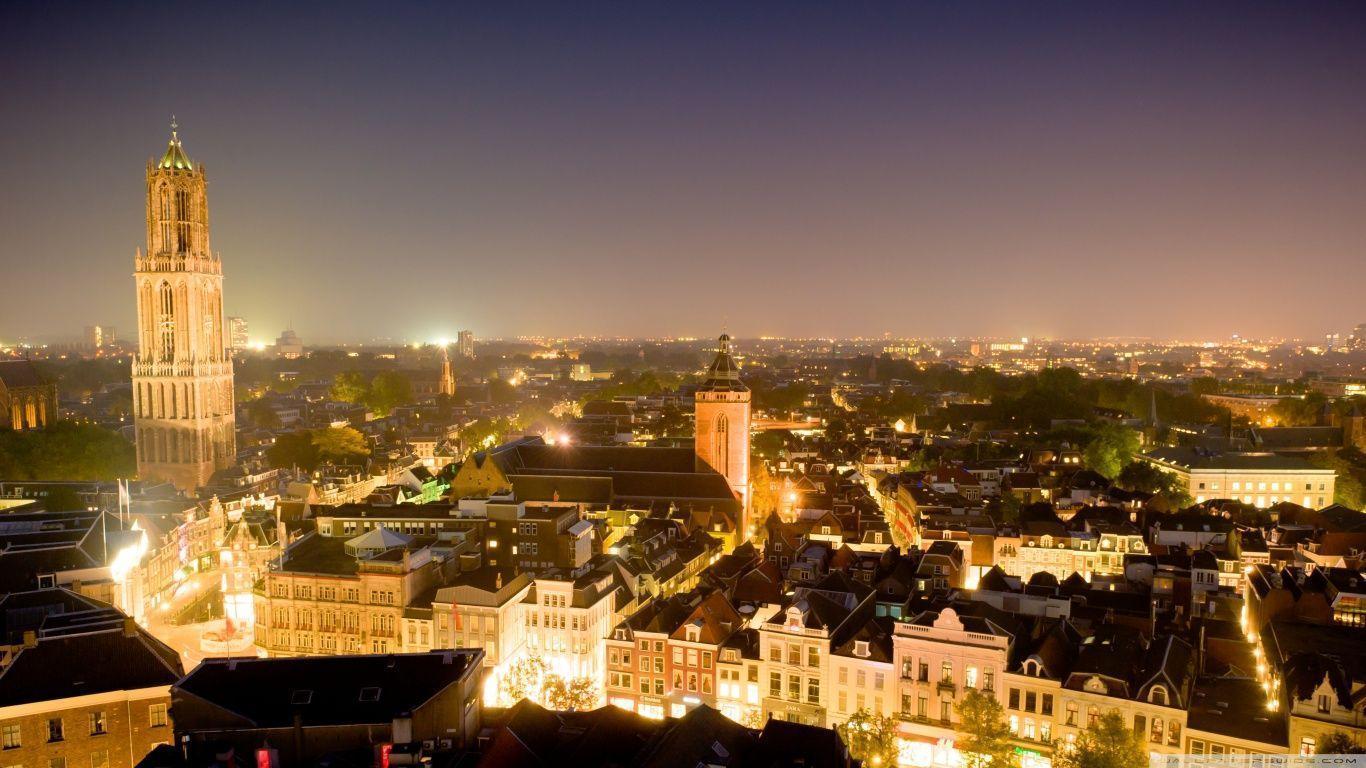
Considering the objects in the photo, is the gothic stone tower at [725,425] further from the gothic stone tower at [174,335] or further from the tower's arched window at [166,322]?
the tower's arched window at [166,322]

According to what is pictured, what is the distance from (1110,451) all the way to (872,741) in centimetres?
6349

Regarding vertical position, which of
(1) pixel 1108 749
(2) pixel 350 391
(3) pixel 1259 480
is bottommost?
(1) pixel 1108 749

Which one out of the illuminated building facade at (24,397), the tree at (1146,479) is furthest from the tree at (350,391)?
the tree at (1146,479)

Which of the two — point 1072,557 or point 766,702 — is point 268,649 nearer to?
point 766,702

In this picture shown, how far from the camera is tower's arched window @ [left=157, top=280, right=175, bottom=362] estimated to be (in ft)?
262

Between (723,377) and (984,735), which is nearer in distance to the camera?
(984,735)

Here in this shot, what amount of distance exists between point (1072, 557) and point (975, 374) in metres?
136

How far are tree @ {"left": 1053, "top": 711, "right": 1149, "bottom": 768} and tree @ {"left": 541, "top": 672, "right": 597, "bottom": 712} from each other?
57.8ft

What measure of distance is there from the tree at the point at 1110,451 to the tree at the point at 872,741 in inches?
2379

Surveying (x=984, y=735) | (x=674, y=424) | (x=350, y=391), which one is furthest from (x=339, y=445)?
(x=984, y=735)

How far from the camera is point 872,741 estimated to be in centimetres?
2908

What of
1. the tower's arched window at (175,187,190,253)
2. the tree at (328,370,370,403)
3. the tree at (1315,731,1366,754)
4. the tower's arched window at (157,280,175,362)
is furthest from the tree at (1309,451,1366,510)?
the tree at (328,370,370,403)

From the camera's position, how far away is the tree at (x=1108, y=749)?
87.0 ft

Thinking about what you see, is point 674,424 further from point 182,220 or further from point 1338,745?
point 1338,745
